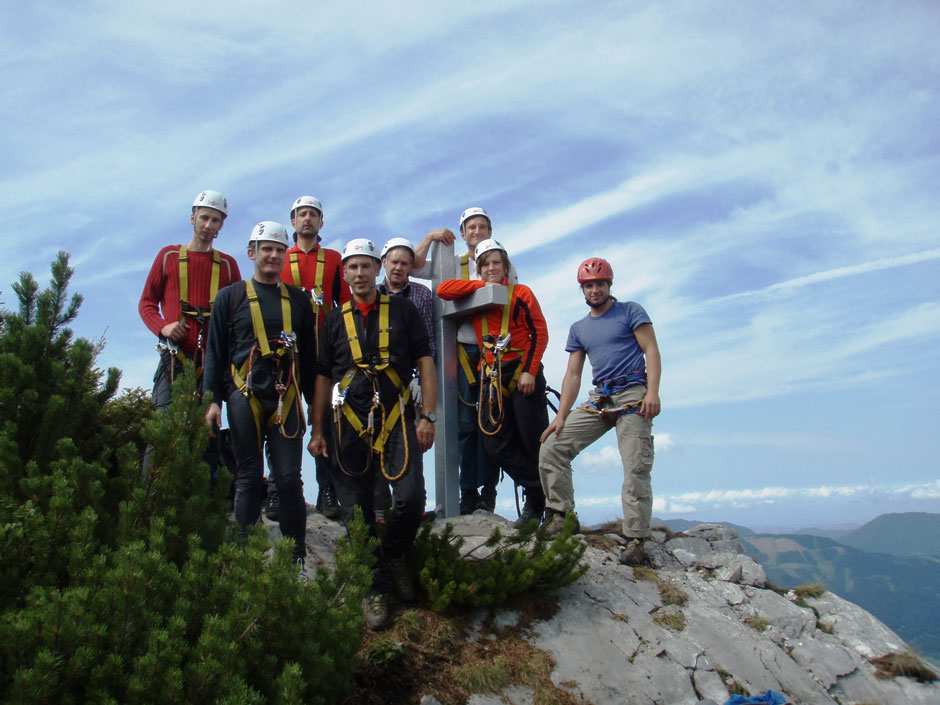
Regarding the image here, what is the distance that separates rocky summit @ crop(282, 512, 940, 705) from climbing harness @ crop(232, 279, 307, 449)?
5.70ft

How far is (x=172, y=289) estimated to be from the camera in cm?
738

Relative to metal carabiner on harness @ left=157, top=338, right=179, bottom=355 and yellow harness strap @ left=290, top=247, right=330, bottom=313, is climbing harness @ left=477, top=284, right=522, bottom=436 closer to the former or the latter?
yellow harness strap @ left=290, top=247, right=330, bottom=313

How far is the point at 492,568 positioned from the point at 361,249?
2.98 metres

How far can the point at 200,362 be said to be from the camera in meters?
7.23

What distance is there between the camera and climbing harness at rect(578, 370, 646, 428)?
7930mm

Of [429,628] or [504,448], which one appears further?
[504,448]

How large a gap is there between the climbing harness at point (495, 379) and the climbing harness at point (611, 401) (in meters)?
0.87

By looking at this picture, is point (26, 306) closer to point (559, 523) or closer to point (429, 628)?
point (429, 628)

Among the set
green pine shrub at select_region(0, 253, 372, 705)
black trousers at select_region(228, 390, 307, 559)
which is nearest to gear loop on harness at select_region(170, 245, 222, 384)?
black trousers at select_region(228, 390, 307, 559)

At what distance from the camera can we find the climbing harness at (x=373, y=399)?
6273mm

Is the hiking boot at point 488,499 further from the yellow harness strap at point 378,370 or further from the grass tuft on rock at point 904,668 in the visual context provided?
the grass tuft on rock at point 904,668

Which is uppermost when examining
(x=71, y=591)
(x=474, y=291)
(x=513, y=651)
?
(x=474, y=291)

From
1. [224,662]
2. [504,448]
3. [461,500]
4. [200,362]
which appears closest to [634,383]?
[504,448]

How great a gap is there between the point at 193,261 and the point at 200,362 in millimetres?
1019
